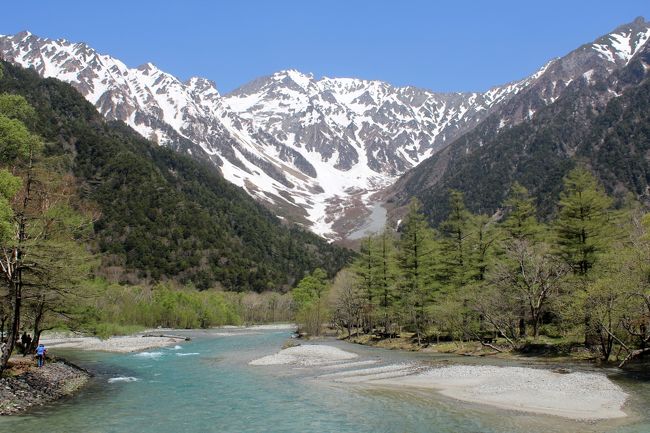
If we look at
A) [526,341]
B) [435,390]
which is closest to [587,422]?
[435,390]

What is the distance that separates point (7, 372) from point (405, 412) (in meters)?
25.9

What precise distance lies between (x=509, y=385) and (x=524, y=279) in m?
24.4

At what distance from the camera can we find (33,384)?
112ft

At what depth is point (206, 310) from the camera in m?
156

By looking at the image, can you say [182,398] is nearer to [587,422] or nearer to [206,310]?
[587,422]

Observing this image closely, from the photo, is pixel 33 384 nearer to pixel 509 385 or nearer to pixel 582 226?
pixel 509 385

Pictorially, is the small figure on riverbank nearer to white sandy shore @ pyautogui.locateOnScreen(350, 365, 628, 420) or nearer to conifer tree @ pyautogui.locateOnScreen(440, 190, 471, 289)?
white sandy shore @ pyautogui.locateOnScreen(350, 365, 628, 420)

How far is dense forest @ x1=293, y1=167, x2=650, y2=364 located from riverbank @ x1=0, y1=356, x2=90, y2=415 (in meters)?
39.3

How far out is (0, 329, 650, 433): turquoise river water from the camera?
26.1 meters

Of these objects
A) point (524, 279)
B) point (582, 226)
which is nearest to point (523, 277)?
point (524, 279)

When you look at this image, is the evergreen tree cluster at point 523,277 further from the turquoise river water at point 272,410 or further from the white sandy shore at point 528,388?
the white sandy shore at point 528,388

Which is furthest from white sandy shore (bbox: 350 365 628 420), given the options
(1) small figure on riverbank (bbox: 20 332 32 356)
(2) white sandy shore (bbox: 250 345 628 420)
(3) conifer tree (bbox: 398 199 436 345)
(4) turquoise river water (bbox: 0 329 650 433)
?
(1) small figure on riverbank (bbox: 20 332 32 356)

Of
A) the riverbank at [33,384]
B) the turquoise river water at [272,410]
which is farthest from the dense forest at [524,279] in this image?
the riverbank at [33,384]

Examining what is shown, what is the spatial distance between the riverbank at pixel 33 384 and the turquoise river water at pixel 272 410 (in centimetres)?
103
